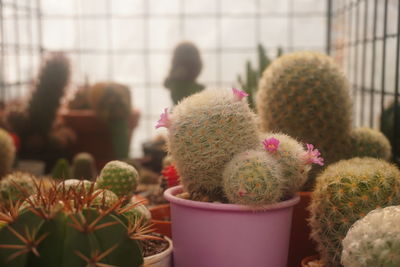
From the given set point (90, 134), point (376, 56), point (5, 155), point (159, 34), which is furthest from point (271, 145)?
point (159, 34)

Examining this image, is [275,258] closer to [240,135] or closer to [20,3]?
[240,135]

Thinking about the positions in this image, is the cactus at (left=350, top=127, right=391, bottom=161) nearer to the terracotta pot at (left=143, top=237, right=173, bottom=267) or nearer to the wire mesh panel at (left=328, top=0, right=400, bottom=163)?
the wire mesh panel at (left=328, top=0, right=400, bottom=163)

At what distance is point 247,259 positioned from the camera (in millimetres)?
1453

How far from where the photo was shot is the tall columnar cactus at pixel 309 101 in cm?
189

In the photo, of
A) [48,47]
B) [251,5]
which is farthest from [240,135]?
[48,47]

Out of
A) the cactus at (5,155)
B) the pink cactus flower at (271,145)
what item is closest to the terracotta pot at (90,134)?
the cactus at (5,155)

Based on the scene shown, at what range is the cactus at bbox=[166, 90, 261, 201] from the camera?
4.79 ft

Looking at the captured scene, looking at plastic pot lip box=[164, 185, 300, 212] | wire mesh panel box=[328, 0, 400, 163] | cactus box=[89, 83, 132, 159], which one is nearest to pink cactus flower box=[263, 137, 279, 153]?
plastic pot lip box=[164, 185, 300, 212]

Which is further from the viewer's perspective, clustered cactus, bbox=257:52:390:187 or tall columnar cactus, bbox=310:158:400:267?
clustered cactus, bbox=257:52:390:187

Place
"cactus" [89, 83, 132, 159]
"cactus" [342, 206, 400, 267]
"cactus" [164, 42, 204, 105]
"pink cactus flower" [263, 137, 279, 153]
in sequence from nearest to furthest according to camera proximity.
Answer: "cactus" [342, 206, 400, 267], "pink cactus flower" [263, 137, 279, 153], "cactus" [164, 42, 204, 105], "cactus" [89, 83, 132, 159]

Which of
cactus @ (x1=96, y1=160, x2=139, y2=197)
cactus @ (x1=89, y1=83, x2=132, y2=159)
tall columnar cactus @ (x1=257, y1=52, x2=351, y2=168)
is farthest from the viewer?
cactus @ (x1=89, y1=83, x2=132, y2=159)

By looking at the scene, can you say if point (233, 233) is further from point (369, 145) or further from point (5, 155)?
point (5, 155)

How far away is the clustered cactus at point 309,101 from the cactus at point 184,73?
4.32 feet

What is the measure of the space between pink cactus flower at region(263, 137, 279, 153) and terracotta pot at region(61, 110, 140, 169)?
11.9 feet
